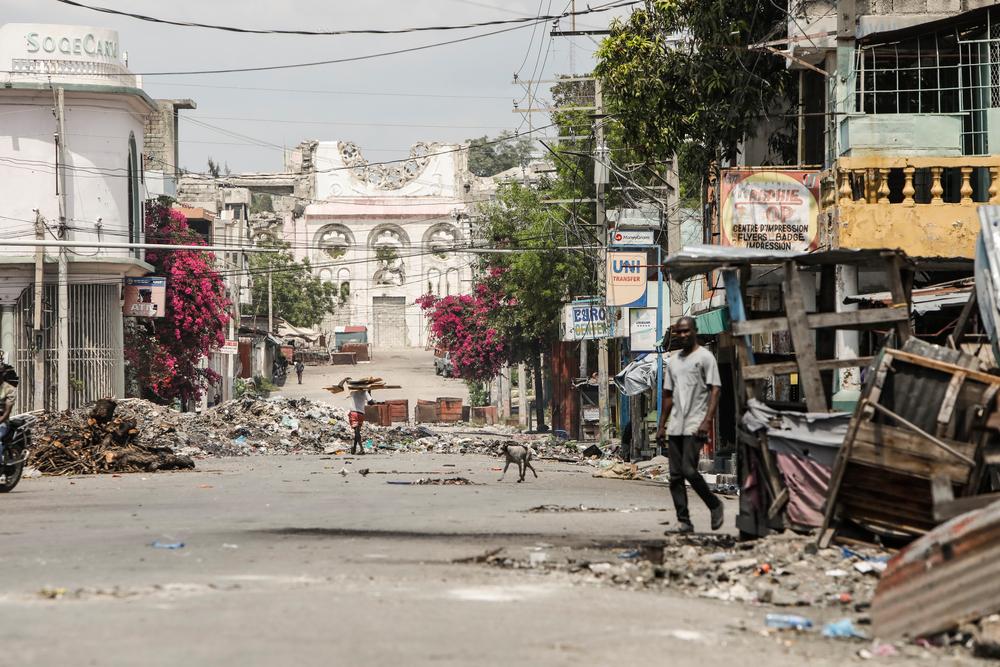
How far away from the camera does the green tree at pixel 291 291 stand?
301 ft

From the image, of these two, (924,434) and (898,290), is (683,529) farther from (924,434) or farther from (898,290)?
(924,434)

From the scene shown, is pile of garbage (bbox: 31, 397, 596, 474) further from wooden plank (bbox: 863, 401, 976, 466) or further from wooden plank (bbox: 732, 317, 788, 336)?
wooden plank (bbox: 863, 401, 976, 466)

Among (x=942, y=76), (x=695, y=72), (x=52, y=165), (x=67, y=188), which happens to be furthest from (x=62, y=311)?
(x=942, y=76)

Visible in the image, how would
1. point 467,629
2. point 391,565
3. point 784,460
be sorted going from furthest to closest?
1. point 784,460
2. point 391,565
3. point 467,629

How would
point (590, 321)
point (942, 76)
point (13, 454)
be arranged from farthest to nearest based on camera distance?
point (590, 321) < point (942, 76) < point (13, 454)

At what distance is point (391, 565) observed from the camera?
9836 millimetres

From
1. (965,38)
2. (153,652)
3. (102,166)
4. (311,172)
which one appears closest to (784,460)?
(153,652)

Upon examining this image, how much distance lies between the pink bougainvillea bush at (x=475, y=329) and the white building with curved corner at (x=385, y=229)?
3419cm

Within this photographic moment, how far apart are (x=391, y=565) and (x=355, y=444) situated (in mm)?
23552

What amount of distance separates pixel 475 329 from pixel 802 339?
52.1 meters

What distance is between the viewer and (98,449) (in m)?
24.7

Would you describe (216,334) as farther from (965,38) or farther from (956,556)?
(956,556)

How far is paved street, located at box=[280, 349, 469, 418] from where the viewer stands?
233ft

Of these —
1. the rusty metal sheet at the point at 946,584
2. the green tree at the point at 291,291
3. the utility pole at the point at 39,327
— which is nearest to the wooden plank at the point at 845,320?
the rusty metal sheet at the point at 946,584
